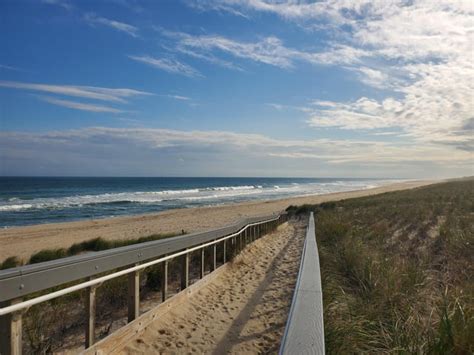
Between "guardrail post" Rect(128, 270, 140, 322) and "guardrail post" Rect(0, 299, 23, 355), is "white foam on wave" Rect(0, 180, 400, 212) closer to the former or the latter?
"guardrail post" Rect(128, 270, 140, 322)

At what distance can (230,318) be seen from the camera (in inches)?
214

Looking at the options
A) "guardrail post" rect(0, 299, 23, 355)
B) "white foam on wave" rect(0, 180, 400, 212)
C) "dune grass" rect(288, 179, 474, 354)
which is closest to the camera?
"guardrail post" rect(0, 299, 23, 355)

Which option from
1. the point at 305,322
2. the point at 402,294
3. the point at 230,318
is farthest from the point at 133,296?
the point at 402,294

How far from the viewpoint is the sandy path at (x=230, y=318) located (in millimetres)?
4398

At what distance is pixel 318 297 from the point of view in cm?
404

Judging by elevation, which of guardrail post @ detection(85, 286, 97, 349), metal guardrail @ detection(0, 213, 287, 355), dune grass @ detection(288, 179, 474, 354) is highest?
metal guardrail @ detection(0, 213, 287, 355)

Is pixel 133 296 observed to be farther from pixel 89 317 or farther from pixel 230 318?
pixel 230 318

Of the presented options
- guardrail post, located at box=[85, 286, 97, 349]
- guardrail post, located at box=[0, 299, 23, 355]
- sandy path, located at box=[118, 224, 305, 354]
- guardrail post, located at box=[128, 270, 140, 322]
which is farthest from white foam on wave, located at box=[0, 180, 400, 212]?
guardrail post, located at box=[0, 299, 23, 355]

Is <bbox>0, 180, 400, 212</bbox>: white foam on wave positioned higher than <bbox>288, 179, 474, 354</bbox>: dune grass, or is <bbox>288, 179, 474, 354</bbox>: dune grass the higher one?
<bbox>288, 179, 474, 354</bbox>: dune grass

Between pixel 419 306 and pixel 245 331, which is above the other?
pixel 419 306

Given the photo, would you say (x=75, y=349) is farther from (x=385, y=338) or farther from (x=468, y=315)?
(x=468, y=315)

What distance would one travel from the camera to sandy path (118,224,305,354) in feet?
14.4

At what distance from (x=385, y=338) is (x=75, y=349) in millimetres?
3110

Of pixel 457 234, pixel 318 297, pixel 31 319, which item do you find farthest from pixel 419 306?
pixel 457 234
